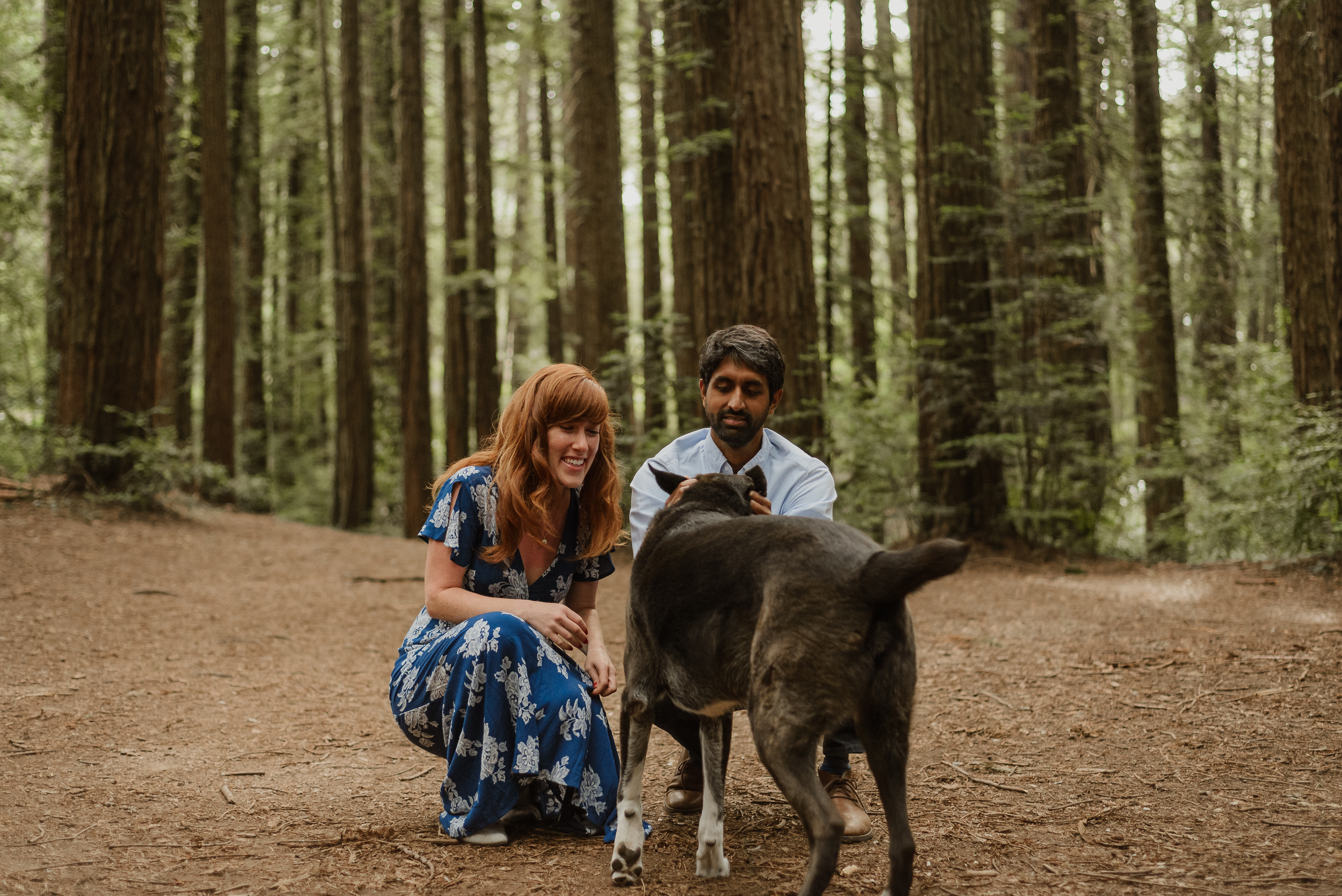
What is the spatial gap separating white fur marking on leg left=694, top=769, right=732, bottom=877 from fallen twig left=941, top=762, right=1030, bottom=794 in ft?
4.89

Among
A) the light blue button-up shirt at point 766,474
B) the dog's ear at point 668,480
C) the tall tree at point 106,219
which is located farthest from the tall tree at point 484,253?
the dog's ear at point 668,480

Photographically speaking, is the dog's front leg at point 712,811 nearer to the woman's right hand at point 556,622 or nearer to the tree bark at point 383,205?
the woman's right hand at point 556,622

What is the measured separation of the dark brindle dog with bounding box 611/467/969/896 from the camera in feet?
8.55

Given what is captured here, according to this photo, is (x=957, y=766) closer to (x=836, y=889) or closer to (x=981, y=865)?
(x=981, y=865)

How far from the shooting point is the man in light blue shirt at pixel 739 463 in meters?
3.78

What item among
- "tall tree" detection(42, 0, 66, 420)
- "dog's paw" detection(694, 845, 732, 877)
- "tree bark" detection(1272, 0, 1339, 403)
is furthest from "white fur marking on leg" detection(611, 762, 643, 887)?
"tall tree" detection(42, 0, 66, 420)

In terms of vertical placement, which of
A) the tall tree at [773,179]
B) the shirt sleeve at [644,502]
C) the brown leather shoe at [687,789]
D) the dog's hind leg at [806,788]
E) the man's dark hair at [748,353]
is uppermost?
the tall tree at [773,179]

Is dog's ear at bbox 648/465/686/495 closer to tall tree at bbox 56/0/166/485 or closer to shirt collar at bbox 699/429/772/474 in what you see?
shirt collar at bbox 699/429/772/474

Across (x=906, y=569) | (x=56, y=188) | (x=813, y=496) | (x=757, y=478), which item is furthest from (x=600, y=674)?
(x=56, y=188)

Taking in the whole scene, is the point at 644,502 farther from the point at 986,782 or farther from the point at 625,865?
the point at 986,782

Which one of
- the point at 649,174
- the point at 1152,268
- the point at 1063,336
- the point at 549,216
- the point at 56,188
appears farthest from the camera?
the point at 549,216

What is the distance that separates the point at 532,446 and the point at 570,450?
0.53 ft

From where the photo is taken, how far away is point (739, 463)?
4152mm

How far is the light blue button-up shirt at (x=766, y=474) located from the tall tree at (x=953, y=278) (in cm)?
664
